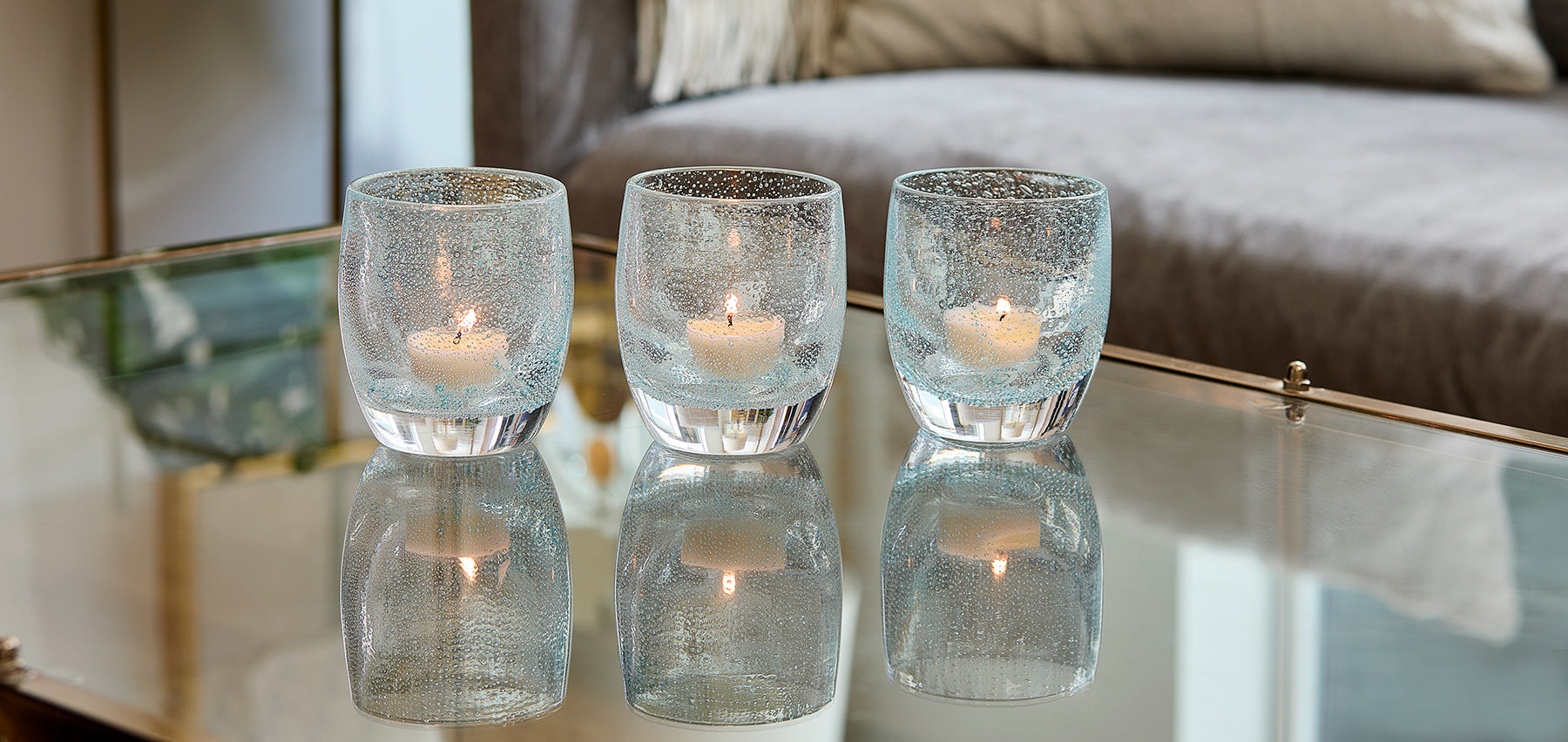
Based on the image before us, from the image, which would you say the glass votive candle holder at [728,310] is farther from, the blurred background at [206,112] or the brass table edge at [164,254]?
the blurred background at [206,112]

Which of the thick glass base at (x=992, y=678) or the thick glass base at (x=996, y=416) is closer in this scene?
the thick glass base at (x=992, y=678)

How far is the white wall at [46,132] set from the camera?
6.43ft

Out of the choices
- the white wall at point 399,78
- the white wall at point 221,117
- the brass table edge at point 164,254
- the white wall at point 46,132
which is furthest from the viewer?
the white wall at point 399,78

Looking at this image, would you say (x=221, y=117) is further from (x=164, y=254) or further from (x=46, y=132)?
(x=164, y=254)

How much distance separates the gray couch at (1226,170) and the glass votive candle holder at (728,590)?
61 cm

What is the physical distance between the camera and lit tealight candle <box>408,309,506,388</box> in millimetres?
606

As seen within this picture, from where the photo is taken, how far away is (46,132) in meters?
2.01

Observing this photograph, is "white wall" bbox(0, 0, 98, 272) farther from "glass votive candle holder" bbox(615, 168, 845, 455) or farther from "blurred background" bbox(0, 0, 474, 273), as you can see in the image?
"glass votive candle holder" bbox(615, 168, 845, 455)

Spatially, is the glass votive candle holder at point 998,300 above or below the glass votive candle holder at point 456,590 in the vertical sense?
above

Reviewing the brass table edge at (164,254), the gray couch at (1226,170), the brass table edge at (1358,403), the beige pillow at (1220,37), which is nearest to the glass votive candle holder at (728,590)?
the brass table edge at (1358,403)

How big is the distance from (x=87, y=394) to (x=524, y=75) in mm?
853

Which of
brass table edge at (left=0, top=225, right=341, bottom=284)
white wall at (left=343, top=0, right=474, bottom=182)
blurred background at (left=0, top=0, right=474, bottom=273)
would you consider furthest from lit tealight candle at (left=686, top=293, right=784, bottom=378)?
white wall at (left=343, top=0, right=474, bottom=182)

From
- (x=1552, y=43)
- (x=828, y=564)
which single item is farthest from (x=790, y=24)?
(x=828, y=564)

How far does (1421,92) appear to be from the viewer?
5.10 feet
